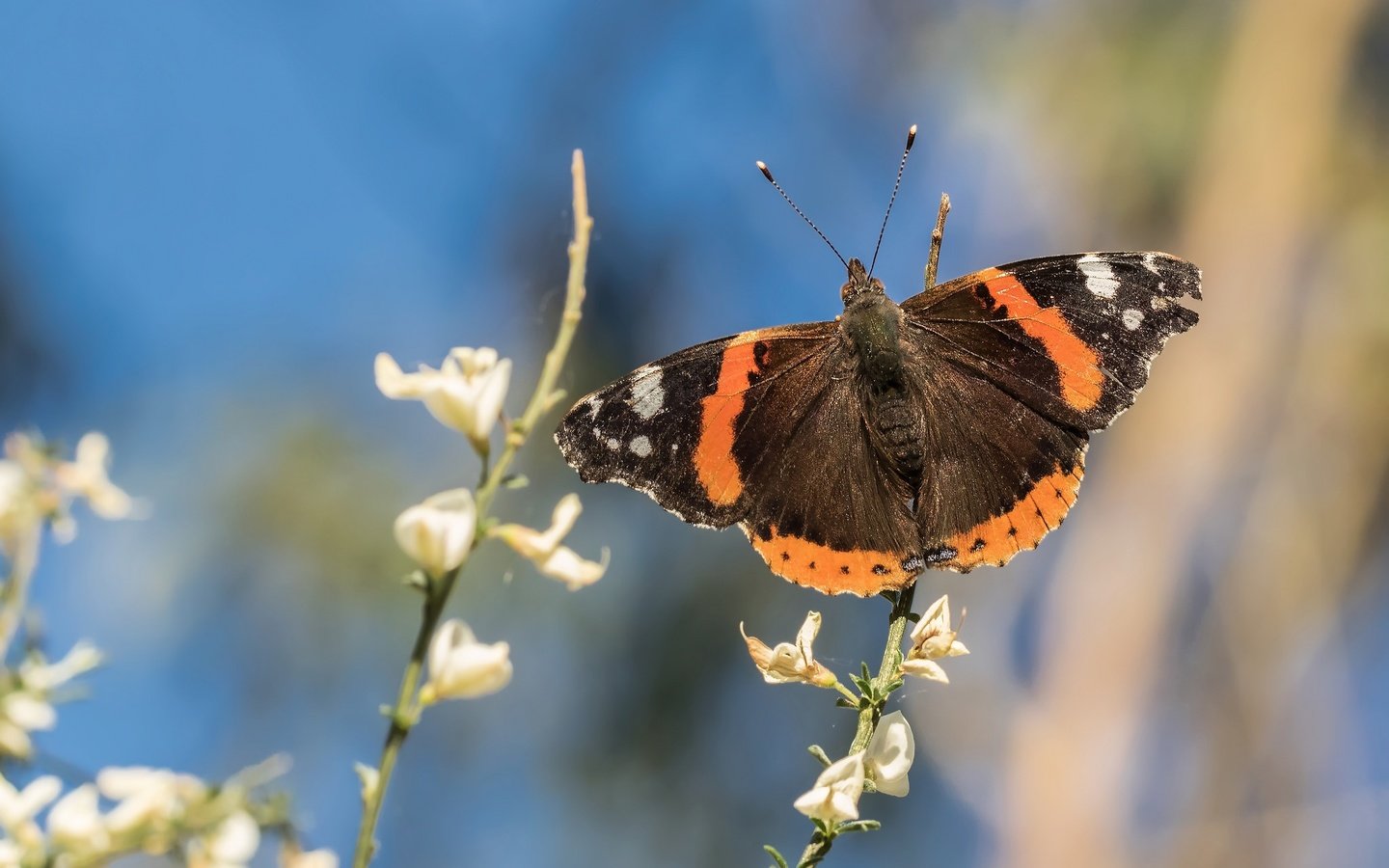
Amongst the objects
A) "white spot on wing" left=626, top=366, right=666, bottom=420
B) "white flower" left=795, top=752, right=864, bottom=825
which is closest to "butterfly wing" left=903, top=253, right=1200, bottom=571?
"white spot on wing" left=626, top=366, right=666, bottom=420

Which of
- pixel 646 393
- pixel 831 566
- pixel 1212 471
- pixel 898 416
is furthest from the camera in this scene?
pixel 1212 471

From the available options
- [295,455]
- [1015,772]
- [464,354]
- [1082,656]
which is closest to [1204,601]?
[1082,656]

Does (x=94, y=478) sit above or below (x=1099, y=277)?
below

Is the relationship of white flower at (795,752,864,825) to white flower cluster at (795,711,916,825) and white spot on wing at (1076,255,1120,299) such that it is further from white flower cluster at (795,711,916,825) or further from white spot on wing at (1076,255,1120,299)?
white spot on wing at (1076,255,1120,299)

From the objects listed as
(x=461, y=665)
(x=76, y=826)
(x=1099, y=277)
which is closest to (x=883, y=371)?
(x=1099, y=277)

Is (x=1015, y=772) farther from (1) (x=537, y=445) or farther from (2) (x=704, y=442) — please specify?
(2) (x=704, y=442)

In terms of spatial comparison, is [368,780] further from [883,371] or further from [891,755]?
[883,371]
